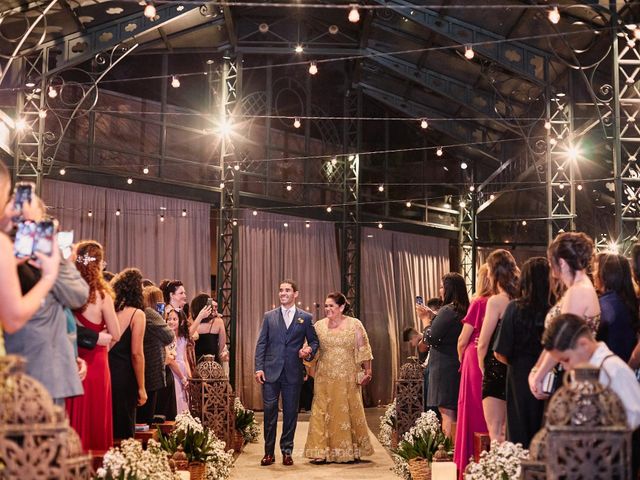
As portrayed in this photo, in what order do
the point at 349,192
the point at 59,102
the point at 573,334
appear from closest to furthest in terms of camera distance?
the point at 573,334, the point at 59,102, the point at 349,192

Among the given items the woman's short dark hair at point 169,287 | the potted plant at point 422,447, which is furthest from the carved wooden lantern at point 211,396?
the potted plant at point 422,447

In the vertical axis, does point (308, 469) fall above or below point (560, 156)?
below

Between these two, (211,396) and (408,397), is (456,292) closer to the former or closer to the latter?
(408,397)

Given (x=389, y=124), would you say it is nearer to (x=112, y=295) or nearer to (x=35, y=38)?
(x=35, y=38)

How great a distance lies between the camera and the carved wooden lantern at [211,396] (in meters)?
8.93

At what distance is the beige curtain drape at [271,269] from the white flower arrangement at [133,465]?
10539mm

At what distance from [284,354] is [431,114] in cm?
982

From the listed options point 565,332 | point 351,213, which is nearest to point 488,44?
point 351,213

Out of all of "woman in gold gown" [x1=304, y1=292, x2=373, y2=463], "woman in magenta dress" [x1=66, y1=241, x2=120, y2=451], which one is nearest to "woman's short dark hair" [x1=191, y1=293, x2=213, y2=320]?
"woman in gold gown" [x1=304, y1=292, x2=373, y2=463]

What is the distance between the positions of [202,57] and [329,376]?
875cm

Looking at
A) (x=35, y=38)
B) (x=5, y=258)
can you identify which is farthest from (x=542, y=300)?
(x=35, y=38)

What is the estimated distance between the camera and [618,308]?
4.93 m

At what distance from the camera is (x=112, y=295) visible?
5.78m

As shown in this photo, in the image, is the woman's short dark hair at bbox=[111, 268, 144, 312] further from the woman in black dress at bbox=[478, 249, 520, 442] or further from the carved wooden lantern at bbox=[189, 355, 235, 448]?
the woman in black dress at bbox=[478, 249, 520, 442]
